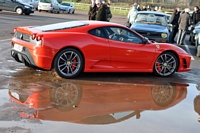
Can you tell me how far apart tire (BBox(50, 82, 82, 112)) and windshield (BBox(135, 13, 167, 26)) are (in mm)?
7856

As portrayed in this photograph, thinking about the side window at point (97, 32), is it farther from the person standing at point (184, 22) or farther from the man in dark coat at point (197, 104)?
the person standing at point (184, 22)

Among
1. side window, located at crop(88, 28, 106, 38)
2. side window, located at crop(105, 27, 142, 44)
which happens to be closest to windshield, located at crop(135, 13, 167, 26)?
side window, located at crop(105, 27, 142, 44)

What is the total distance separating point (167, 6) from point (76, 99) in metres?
53.0

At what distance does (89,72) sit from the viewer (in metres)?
8.70

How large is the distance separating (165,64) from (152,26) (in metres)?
5.26

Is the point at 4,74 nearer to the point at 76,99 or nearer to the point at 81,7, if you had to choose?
the point at 76,99

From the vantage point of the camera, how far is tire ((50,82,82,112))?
19.5 feet

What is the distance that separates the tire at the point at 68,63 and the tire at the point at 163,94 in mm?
1772

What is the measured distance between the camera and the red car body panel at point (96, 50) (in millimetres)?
7496

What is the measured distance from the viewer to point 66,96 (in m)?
6.54

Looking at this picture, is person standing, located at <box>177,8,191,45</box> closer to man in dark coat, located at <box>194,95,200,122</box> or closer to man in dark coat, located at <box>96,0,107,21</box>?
man in dark coat, located at <box>96,0,107,21</box>

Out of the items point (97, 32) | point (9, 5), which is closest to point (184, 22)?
point (97, 32)

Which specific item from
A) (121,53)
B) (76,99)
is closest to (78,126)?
(76,99)

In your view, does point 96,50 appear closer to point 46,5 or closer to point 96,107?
point 96,107
